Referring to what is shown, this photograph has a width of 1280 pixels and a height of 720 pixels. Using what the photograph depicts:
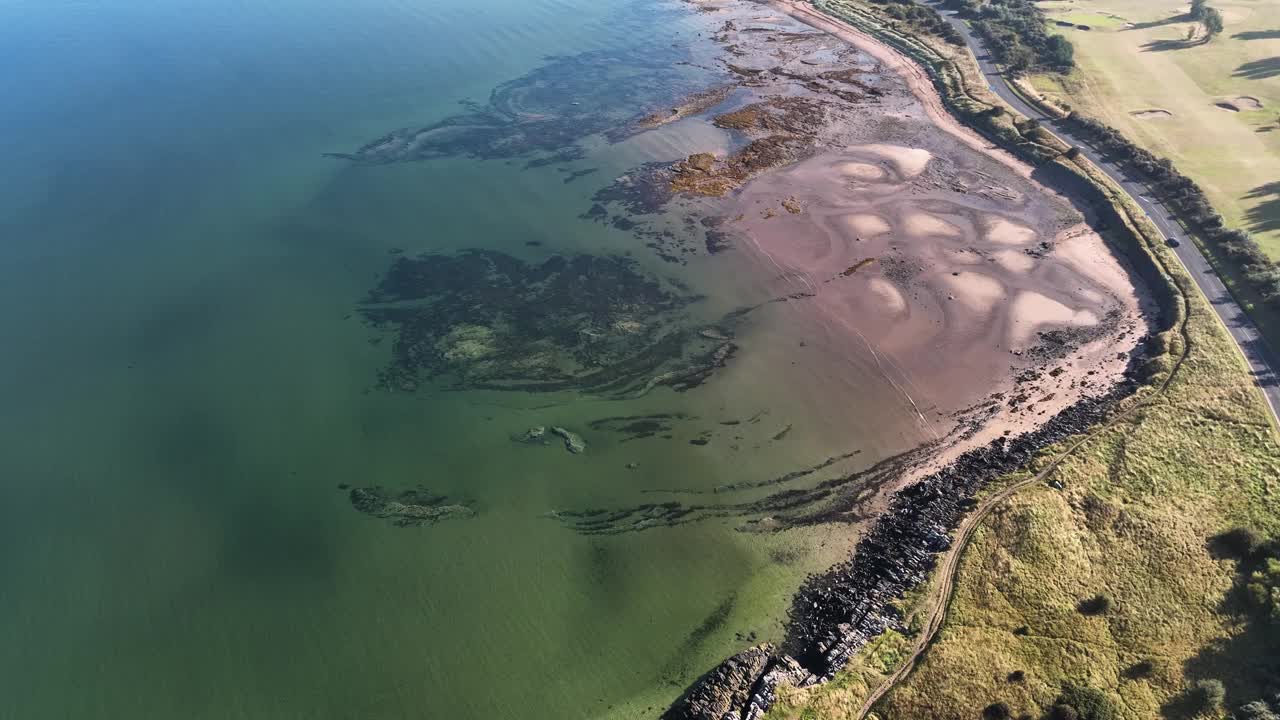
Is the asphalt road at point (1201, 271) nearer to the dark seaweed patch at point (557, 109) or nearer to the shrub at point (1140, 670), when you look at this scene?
the shrub at point (1140, 670)

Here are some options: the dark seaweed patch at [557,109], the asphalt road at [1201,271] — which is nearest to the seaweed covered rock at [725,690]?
the asphalt road at [1201,271]

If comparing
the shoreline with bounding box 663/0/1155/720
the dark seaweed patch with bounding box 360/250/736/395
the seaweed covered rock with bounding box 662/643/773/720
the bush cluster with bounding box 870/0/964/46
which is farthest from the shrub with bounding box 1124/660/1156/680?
the bush cluster with bounding box 870/0/964/46

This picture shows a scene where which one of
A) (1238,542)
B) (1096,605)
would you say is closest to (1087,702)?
(1096,605)

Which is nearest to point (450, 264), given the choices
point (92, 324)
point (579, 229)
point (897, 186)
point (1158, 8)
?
point (579, 229)

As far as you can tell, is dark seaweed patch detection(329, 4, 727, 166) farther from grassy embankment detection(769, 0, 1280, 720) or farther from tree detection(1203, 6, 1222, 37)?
tree detection(1203, 6, 1222, 37)

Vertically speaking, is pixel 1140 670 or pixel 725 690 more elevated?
pixel 1140 670

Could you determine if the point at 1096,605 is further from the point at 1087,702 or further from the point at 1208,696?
the point at 1087,702

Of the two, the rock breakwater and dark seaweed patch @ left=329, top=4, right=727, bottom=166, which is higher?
dark seaweed patch @ left=329, top=4, right=727, bottom=166
